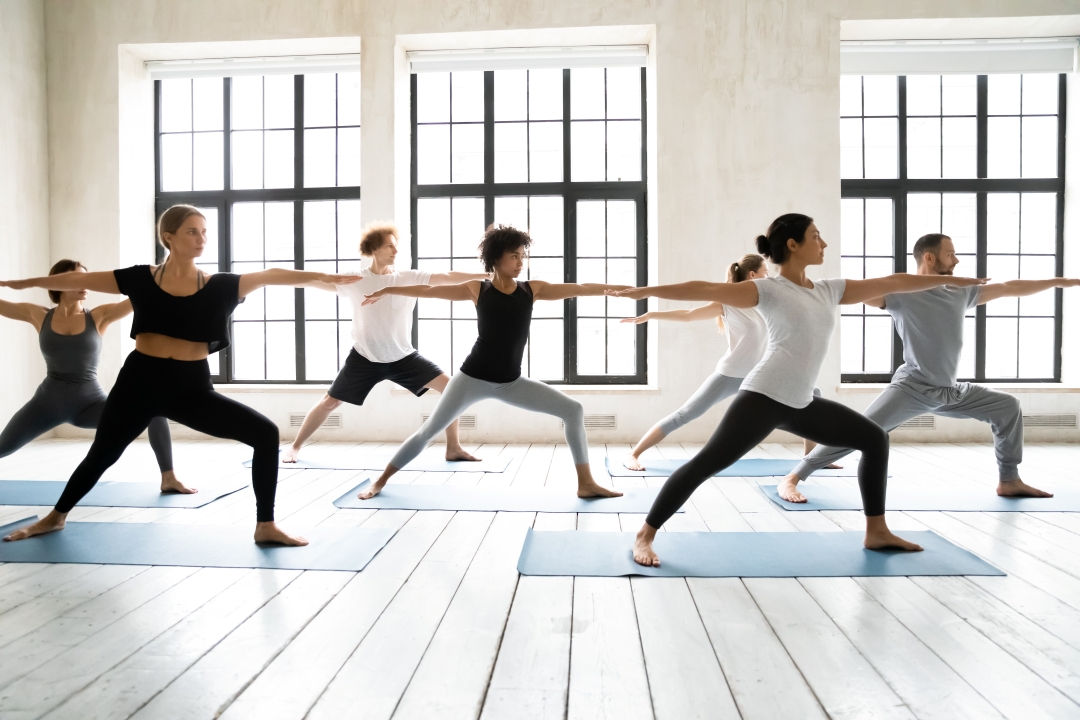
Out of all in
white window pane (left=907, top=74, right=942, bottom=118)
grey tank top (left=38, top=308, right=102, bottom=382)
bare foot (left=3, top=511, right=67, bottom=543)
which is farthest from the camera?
white window pane (left=907, top=74, right=942, bottom=118)

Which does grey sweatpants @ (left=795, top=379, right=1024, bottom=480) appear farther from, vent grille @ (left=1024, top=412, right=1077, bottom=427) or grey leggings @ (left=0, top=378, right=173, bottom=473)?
grey leggings @ (left=0, top=378, right=173, bottom=473)

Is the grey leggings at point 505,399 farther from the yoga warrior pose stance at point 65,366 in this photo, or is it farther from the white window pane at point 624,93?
the white window pane at point 624,93

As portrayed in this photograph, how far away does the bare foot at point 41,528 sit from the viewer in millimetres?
2367

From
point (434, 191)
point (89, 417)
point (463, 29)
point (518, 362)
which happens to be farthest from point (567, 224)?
point (89, 417)

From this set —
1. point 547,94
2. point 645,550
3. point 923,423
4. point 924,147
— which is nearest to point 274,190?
point 547,94

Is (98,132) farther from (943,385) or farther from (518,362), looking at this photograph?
(943,385)

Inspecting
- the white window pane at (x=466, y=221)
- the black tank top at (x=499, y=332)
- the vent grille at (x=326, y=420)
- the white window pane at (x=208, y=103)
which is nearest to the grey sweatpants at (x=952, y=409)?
the black tank top at (x=499, y=332)

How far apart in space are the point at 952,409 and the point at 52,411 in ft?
13.1

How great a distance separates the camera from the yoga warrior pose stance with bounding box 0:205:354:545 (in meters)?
2.27

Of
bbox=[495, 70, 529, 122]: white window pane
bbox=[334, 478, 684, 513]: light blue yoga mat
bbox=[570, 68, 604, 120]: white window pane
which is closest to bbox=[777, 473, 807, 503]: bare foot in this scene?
bbox=[334, 478, 684, 513]: light blue yoga mat

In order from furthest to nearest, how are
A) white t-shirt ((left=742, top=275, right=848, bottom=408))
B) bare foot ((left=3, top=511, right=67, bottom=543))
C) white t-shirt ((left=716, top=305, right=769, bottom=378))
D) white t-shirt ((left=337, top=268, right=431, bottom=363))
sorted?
white t-shirt ((left=337, top=268, right=431, bottom=363))
white t-shirt ((left=716, top=305, right=769, bottom=378))
bare foot ((left=3, top=511, right=67, bottom=543))
white t-shirt ((left=742, top=275, right=848, bottom=408))

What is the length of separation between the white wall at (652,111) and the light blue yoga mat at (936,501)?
1774mm

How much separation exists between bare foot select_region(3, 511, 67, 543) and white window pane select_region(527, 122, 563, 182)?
3.93m

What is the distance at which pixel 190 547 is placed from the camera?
231 centimetres
